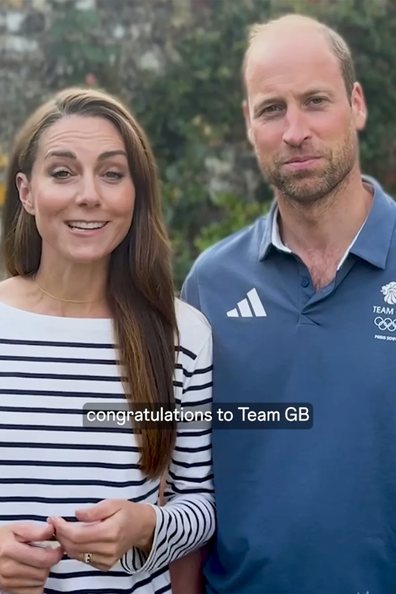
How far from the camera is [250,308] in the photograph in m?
2.15

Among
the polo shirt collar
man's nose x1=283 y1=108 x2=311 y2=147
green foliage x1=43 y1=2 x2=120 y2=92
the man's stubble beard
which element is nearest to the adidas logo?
the polo shirt collar

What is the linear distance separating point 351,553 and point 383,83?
10.5ft

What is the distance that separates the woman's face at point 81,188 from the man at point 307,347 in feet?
1.24

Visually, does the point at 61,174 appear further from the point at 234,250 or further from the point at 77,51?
the point at 77,51

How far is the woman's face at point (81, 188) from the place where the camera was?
198 centimetres

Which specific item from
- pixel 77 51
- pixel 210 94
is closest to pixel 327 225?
pixel 210 94

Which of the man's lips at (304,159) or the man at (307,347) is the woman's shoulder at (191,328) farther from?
the man's lips at (304,159)

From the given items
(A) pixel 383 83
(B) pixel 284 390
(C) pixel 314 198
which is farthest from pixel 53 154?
(A) pixel 383 83

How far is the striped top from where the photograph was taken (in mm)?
1909

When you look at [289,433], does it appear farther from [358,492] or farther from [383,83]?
[383,83]

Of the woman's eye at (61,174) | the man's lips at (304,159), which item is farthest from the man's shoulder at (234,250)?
the woman's eye at (61,174)

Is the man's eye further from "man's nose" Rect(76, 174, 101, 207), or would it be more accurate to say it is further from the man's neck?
"man's nose" Rect(76, 174, 101, 207)

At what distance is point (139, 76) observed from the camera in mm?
4605

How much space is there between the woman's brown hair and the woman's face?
0.04 meters
